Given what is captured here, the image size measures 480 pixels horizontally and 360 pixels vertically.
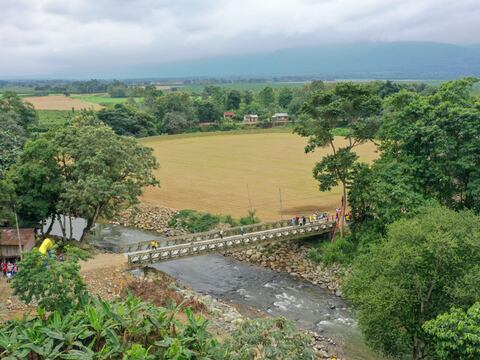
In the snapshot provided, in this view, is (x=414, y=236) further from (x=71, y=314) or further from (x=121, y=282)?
(x=121, y=282)

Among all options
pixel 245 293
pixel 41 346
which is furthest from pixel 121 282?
pixel 41 346

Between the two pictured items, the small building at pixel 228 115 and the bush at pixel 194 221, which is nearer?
the bush at pixel 194 221

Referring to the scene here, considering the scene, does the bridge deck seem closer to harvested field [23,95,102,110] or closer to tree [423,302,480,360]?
tree [423,302,480,360]

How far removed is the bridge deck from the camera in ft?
92.4

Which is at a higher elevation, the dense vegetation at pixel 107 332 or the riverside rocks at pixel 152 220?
the dense vegetation at pixel 107 332

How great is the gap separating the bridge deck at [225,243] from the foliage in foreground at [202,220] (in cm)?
587

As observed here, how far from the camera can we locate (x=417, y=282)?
17.7 m

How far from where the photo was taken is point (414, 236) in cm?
1822

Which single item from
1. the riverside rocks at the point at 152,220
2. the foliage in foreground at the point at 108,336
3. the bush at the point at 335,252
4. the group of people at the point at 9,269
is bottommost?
the riverside rocks at the point at 152,220

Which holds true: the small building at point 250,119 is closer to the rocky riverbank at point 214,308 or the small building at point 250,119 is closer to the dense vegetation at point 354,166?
the dense vegetation at point 354,166

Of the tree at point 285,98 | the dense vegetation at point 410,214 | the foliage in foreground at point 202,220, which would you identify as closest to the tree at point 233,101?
the tree at point 285,98

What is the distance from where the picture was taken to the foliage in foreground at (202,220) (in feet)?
132

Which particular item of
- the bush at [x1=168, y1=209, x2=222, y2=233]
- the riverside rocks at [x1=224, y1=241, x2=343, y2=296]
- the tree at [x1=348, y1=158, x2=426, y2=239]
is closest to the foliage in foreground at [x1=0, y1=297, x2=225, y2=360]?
the tree at [x1=348, y1=158, x2=426, y2=239]

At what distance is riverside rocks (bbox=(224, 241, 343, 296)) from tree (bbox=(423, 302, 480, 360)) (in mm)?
14076
